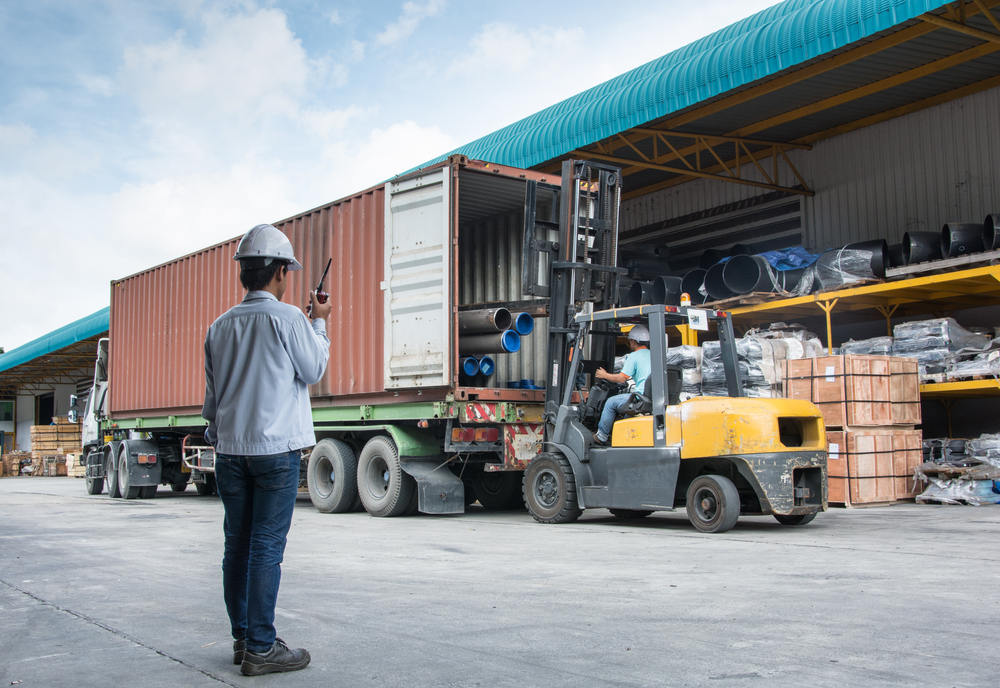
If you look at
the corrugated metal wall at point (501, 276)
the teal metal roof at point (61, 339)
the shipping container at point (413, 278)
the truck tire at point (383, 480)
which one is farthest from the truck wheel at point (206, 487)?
the teal metal roof at point (61, 339)

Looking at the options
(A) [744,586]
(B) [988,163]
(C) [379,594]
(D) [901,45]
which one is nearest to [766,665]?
(A) [744,586]

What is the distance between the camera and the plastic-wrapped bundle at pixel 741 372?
9.69 meters

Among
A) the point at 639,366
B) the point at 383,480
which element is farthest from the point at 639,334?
the point at 383,480

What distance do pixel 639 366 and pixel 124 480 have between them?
414 inches

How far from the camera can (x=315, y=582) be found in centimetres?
562

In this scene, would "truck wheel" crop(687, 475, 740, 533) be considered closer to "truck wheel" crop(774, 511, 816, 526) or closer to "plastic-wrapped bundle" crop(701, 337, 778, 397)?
"truck wheel" crop(774, 511, 816, 526)

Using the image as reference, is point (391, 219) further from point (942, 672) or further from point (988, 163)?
point (988, 163)

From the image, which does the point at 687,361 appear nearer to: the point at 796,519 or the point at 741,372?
the point at 741,372

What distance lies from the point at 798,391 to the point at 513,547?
18.8 feet

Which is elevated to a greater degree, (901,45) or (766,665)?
(901,45)

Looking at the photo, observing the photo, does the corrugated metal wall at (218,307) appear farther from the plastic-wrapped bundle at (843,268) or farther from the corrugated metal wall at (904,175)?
the corrugated metal wall at (904,175)

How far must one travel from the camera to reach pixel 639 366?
8.45 meters

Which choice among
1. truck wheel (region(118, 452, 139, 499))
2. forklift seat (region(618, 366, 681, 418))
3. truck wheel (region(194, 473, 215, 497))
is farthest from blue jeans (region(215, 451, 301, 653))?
truck wheel (region(194, 473, 215, 497))

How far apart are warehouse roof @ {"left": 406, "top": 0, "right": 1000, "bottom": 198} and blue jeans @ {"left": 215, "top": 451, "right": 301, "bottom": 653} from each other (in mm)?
9621
